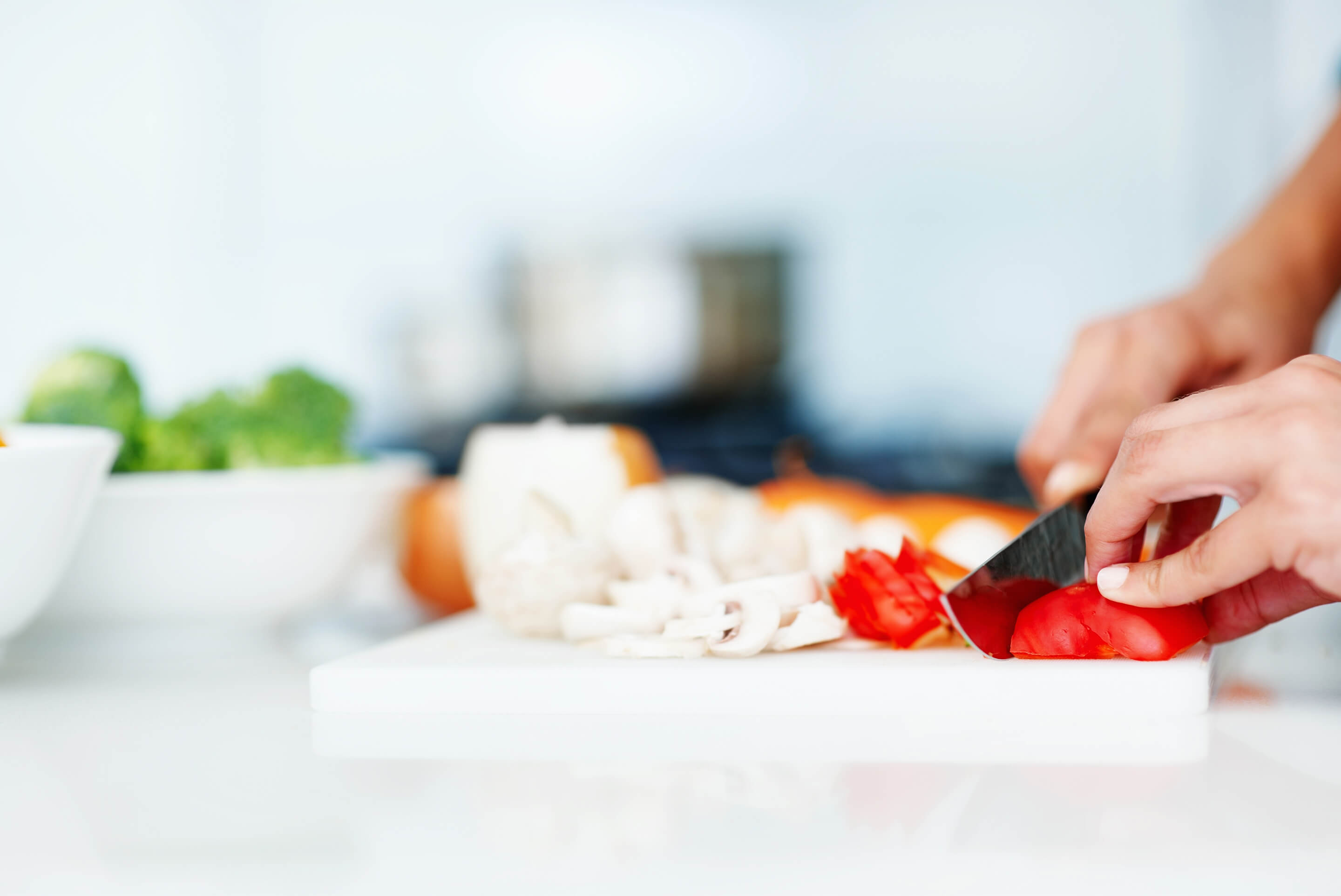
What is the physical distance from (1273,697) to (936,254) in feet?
9.66

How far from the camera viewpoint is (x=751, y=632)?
589 mm

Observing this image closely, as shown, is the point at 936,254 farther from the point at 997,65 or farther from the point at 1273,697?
the point at 1273,697

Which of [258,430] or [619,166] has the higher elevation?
[619,166]

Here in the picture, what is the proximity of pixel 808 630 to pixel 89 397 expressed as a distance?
547 millimetres

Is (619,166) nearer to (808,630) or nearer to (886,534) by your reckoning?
(886,534)

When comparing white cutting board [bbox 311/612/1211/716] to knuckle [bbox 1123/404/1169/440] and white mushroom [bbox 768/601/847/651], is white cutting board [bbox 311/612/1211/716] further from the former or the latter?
knuckle [bbox 1123/404/1169/440]

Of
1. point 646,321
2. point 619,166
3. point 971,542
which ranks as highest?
point 619,166

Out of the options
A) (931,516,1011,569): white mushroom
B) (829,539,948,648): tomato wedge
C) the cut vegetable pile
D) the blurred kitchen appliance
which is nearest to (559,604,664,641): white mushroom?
the cut vegetable pile

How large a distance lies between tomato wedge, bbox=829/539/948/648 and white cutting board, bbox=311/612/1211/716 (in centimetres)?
2

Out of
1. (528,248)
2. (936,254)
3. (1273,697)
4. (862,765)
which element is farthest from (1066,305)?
(862,765)

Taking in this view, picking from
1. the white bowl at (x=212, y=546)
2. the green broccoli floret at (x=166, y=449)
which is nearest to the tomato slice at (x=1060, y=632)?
the white bowl at (x=212, y=546)

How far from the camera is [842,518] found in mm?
870

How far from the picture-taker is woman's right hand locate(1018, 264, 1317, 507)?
2.83ft

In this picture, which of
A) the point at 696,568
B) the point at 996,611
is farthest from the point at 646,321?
the point at 996,611
